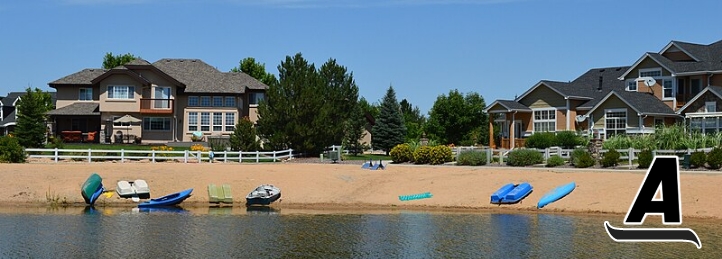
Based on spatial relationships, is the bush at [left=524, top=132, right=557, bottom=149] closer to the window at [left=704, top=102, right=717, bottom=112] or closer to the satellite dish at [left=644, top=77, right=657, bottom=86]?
the satellite dish at [left=644, top=77, right=657, bottom=86]

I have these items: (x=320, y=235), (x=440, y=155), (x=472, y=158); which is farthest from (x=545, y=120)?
(x=320, y=235)

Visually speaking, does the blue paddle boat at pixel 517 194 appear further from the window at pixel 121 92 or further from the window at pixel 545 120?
the window at pixel 121 92

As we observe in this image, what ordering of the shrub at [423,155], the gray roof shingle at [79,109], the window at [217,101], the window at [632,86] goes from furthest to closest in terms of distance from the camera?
1. the window at [217,101]
2. the gray roof shingle at [79,109]
3. the window at [632,86]
4. the shrub at [423,155]

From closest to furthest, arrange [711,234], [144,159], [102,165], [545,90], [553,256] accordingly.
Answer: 1. [553,256]
2. [711,234]
3. [102,165]
4. [144,159]
5. [545,90]

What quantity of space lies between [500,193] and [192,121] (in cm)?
3573

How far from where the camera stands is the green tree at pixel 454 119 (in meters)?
84.2

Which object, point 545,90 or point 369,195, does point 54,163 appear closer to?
point 369,195

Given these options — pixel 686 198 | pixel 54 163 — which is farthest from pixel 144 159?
pixel 686 198

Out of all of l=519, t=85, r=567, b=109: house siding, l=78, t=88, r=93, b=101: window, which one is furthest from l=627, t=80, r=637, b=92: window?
l=78, t=88, r=93, b=101: window

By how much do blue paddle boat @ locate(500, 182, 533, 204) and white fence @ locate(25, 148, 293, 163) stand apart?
59.4ft

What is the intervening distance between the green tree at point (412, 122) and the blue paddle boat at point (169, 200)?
118 ft

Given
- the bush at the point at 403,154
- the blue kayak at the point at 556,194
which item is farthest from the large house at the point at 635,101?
the blue kayak at the point at 556,194

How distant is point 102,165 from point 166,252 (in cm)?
2152

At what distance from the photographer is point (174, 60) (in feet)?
240
